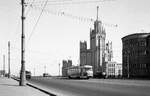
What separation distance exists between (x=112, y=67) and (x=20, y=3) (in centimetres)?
14734

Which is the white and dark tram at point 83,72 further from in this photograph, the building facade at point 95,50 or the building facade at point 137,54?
the building facade at point 95,50

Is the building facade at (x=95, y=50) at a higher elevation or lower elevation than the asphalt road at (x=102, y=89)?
higher

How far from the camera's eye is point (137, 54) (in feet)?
304

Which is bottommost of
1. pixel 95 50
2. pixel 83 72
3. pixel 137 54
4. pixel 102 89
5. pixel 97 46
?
pixel 102 89

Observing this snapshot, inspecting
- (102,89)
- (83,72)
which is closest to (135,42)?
(83,72)

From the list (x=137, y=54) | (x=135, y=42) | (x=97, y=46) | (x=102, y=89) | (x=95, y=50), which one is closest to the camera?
(x=102, y=89)

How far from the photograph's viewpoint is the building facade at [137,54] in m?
88.3

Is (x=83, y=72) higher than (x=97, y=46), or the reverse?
(x=97, y=46)

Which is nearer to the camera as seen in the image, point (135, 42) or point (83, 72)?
point (83, 72)

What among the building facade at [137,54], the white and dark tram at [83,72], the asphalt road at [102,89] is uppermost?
the building facade at [137,54]

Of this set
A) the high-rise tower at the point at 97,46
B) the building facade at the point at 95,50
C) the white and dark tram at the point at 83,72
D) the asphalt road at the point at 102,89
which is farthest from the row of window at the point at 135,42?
the building facade at the point at 95,50

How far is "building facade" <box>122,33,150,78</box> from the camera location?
88.3 metres

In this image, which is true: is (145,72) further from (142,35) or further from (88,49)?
(88,49)

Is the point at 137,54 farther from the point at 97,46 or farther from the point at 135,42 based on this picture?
the point at 97,46
